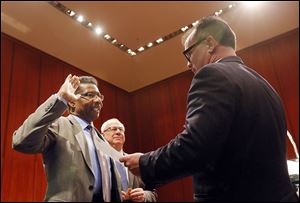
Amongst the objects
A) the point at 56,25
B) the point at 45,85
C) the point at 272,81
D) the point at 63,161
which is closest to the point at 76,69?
the point at 45,85

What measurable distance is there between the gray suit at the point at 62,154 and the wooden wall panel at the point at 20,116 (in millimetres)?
2207

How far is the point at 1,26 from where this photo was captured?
3836 mm

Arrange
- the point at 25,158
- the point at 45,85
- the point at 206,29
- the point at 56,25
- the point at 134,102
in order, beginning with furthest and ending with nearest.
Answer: the point at 134,102 → the point at 45,85 → the point at 56,25 → the point at 25,158 → the point at 206,29

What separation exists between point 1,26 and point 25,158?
1557mm

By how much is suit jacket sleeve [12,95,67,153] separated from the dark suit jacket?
0.44 m

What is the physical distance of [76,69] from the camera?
4.74m

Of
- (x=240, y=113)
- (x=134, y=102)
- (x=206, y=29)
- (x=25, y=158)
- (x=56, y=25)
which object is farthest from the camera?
(x=134, y=102)

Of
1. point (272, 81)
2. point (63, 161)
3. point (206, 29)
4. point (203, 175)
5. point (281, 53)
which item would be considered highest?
point (281, 53)

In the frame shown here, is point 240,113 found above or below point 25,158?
below

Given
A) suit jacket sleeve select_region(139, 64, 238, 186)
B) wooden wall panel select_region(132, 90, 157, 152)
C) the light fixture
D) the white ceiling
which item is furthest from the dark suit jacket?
wooden wall panel select_region(132, 90, 157, 152)

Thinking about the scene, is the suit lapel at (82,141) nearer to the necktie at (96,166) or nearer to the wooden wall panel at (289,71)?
the necktie at (96,166)

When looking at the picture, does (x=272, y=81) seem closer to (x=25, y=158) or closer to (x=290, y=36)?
(x=290, y=36)

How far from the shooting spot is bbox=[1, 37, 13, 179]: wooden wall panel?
3.58 m

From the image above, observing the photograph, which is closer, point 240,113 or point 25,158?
point 240,113
